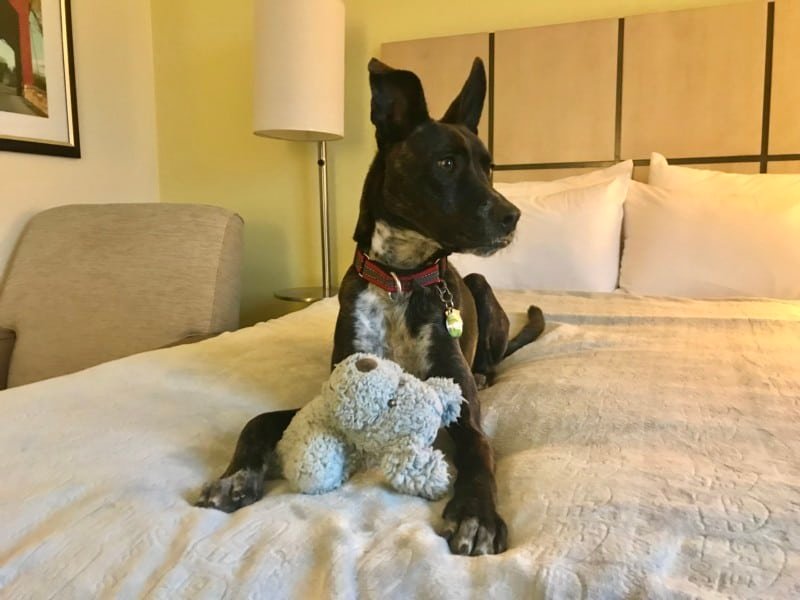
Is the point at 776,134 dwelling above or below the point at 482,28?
below

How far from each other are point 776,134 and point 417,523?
8.03ft

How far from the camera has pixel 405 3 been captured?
3023 millimetres

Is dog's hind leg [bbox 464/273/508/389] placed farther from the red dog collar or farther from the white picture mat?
the white picture mat

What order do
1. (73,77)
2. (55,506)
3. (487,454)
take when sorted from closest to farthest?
1. (55,506)
2. (487,454)
3. (73,77)

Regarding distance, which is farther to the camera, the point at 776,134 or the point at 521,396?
the point at 776,134

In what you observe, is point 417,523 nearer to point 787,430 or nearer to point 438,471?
point 438,471

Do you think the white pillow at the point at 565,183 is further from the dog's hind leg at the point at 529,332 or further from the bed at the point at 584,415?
the dog's hind leg at the point at 529,332

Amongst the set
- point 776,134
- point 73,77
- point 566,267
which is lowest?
point 566,267

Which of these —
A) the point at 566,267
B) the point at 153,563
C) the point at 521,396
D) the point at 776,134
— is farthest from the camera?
the point at 776,134

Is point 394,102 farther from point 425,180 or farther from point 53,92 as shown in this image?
point 53,92

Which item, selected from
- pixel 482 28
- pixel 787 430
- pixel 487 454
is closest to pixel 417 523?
pixel 487 454

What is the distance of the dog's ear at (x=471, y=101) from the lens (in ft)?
4.89

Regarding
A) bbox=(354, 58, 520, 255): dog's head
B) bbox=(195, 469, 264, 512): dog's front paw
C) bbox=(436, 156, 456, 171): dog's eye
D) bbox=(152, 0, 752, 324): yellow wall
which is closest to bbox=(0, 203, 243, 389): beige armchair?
bbox=(152, 0, 752, 324): yellow wall

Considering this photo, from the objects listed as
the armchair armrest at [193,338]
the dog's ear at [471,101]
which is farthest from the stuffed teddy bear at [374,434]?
the armchair armrest at [193,338]
